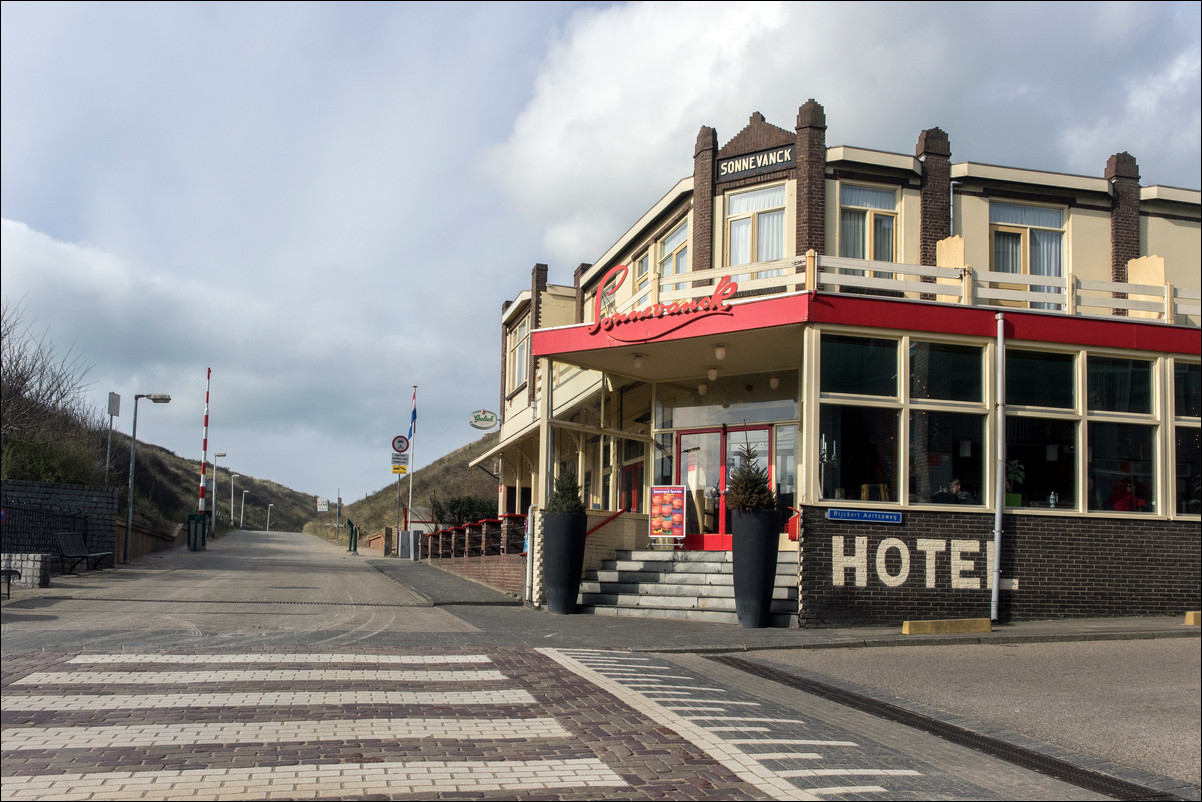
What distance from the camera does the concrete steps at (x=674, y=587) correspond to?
556 inches

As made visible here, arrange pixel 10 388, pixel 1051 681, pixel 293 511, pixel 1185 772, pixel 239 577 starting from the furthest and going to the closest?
pixel 293 511
pixel 10 388
pixel 239 577
pixel 1051 681
pixel 1185 772

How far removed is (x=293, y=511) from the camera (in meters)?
120

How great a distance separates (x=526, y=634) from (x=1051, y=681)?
18.7 feet

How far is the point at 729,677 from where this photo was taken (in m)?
9.23

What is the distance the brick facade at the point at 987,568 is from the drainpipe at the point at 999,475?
14 cm

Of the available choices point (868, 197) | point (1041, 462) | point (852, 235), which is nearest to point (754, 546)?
point (1041, 462)

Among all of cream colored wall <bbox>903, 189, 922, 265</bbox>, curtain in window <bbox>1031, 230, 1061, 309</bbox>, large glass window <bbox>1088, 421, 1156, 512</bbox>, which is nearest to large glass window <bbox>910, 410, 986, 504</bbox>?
large glass window <bbox>1088, 421, 1156, 512</bbox>

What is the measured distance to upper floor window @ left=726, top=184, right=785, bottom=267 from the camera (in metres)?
17.5

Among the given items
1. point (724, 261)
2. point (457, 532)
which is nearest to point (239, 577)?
point (457, 532)

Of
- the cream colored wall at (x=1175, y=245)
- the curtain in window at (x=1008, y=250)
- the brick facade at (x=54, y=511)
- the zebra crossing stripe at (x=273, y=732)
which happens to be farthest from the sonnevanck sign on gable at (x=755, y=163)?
the brick facade at (x=54, y=511)

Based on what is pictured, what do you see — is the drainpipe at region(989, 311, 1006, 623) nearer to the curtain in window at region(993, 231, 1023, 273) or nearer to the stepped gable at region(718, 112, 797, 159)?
the curtain in window at region(993, 231, 1023, 273)

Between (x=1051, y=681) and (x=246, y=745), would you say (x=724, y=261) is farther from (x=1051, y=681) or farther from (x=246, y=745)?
(x=246, y=745)

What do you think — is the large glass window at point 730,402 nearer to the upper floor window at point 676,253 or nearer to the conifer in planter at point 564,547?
the upper floor window at point 676,253

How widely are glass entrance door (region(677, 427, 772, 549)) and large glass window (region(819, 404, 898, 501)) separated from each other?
3.25 meters
